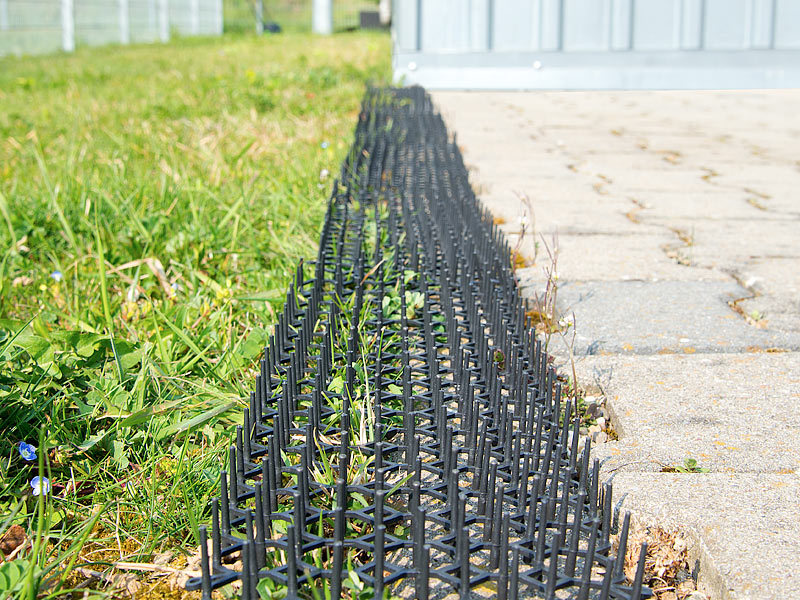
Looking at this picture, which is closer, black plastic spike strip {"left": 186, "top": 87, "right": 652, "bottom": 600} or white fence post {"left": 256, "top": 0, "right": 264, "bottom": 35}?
black plastic spike strip {"left": 186, "top": 87, "right": 652, "bottom": 600}

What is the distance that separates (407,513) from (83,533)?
42cm

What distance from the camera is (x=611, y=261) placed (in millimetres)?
2340

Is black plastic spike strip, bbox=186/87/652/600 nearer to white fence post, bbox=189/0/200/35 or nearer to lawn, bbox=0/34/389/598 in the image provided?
lawn, bbox=0/34/389/598

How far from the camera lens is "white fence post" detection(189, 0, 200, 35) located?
1995 cm

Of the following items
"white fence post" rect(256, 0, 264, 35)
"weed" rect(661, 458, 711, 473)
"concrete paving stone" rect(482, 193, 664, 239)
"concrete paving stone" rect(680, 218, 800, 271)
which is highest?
"white fence post" rect(256, 0, 264, 35)

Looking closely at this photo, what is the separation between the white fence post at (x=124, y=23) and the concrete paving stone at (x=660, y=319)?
49.2 ft

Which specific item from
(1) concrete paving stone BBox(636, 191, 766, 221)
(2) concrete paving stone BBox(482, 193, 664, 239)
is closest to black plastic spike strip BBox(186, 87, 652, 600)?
(2) concrete paving stone BBox(482, 193, 664, 239)

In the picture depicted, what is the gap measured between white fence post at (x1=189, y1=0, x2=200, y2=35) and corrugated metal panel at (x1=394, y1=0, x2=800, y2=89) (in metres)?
16.6

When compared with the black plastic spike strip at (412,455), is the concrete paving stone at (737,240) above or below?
Result: above

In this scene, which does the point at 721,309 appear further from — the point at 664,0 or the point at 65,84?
the point at 65,84

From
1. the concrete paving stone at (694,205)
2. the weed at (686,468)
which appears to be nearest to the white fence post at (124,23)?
the concrete paving stone at (694,205)

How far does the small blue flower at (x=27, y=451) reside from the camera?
1.28 m

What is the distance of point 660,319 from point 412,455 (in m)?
0.91

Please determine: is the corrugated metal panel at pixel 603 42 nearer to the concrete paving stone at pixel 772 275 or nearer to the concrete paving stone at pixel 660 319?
the concrete paving stone at pixel 772 275
